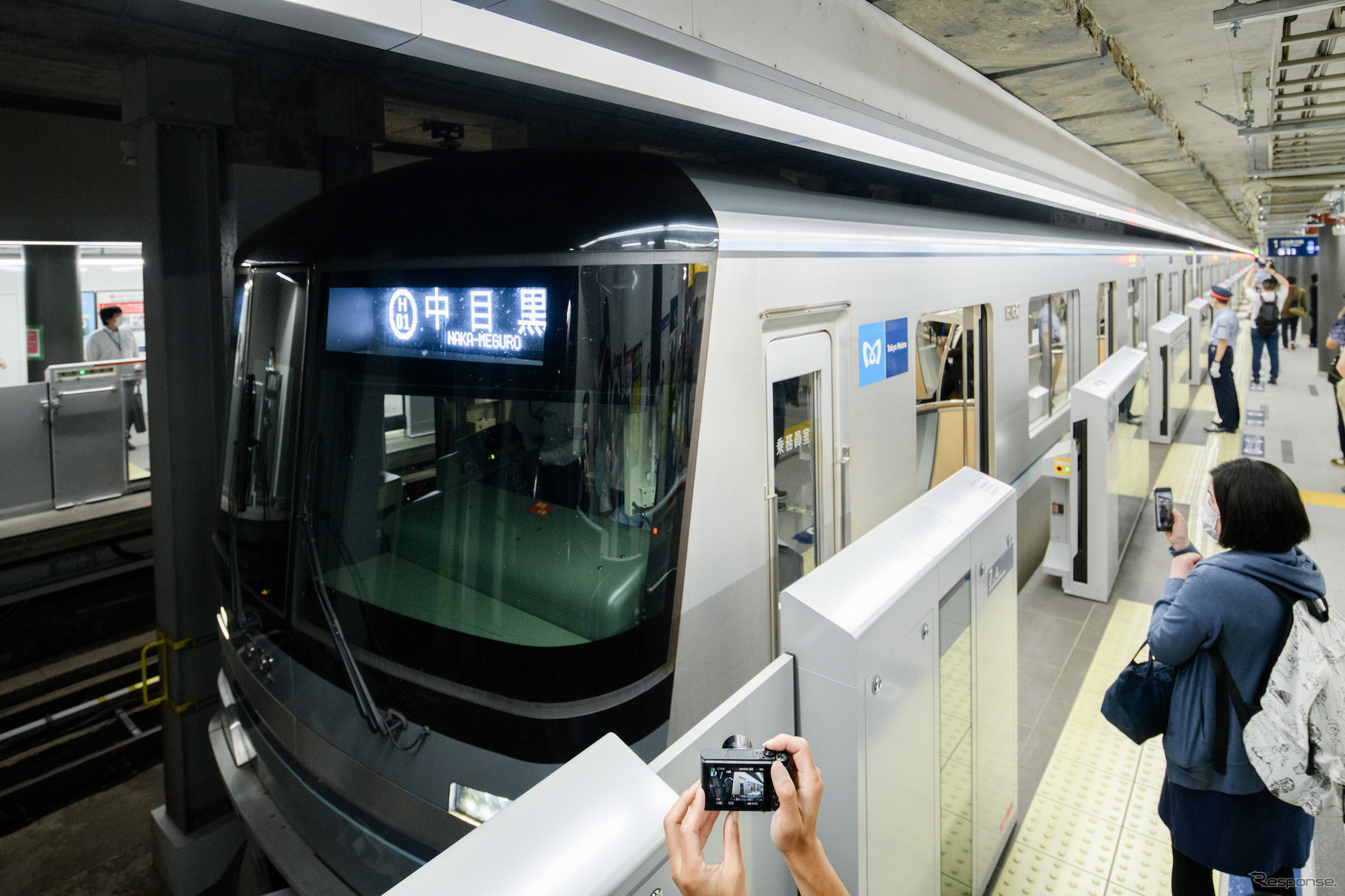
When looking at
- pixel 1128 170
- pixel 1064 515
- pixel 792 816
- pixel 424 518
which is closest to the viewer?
pixel 792 816

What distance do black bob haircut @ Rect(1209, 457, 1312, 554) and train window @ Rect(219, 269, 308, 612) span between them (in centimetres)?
263

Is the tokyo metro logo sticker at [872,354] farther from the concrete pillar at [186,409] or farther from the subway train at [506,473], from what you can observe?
the concrete pillar at [186,409]

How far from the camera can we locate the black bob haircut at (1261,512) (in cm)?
221

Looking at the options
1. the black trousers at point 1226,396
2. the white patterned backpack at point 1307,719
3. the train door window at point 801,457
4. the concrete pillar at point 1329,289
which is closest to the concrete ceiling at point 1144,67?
the train door window at point 801,457

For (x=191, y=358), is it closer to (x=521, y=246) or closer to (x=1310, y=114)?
(x=521, y=246)

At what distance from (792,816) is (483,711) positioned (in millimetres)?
1150

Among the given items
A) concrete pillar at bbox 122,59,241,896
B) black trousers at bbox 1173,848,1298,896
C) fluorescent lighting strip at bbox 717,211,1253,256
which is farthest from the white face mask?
concrete pillar at bbox 122,59,241,896

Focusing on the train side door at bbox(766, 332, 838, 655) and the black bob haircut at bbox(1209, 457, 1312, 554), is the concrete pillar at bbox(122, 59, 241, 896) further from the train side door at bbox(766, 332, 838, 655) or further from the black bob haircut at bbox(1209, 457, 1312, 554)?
the black bob haircut at bbox(1209, 457, 1312, 554)

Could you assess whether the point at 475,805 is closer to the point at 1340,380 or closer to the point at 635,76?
the point at 635,76

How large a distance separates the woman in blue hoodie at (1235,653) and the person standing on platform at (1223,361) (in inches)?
345

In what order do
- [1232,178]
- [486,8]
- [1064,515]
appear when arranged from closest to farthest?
[486,8] < [1064,515] < [1232,178]

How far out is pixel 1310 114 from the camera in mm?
6648

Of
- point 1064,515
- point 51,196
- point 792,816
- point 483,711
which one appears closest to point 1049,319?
point 1064,515

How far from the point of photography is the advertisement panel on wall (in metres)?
9.94
